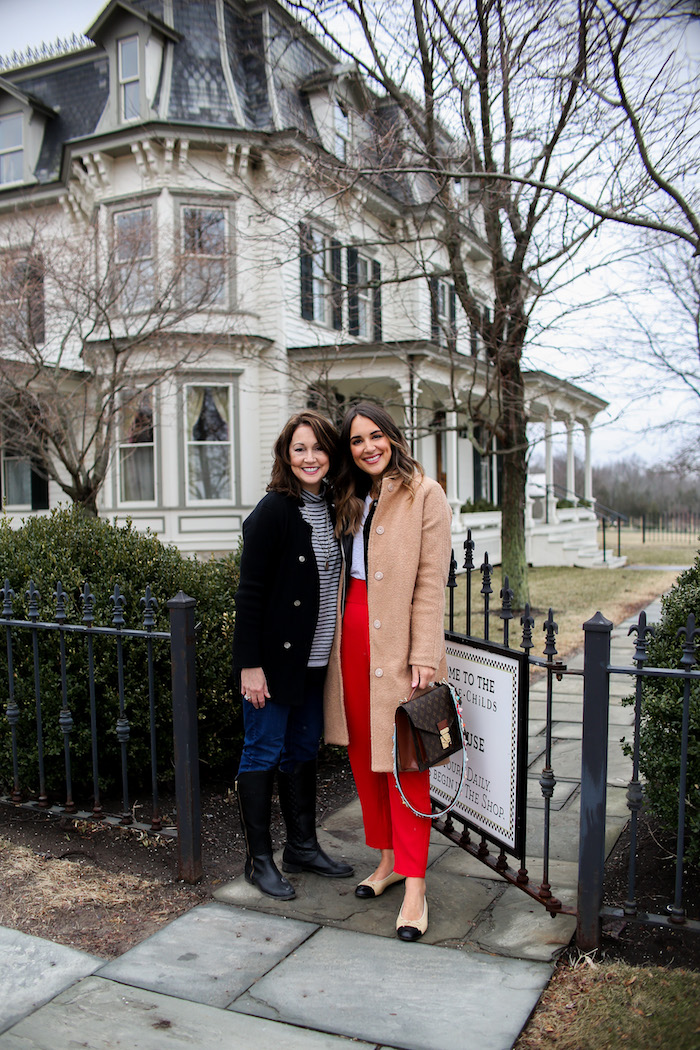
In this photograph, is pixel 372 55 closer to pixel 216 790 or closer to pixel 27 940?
pixel 216 790

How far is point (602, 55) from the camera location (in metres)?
5.64

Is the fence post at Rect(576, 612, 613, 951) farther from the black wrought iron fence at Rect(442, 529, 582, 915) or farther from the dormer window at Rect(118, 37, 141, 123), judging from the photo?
the dormer window at Rect(118, 37, 141, 123)

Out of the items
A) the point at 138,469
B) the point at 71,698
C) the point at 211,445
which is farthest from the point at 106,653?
the point at 138,469

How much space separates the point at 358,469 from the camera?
132 inches

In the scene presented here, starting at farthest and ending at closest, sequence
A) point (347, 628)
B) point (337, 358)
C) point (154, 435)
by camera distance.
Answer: point (154, 435)
point (337, 358)
point (347, 628)

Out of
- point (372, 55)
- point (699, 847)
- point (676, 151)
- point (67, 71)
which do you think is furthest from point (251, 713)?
point (67, 71)

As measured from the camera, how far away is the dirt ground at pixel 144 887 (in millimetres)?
2748

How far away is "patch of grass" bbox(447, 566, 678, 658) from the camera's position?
921cm

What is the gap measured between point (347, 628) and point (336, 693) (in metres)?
0.30

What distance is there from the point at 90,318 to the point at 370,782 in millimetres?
9614

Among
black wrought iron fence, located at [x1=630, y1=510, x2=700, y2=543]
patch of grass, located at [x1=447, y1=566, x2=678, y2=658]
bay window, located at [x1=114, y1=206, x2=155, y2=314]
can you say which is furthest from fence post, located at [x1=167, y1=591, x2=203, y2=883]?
black wrought iron fence, located at [x1=630, y1=510, x2=700, y2=543]

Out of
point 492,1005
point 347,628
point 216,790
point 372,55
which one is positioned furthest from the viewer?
point 372,55

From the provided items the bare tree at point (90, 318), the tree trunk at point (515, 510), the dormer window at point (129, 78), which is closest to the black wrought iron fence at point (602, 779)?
the tree trunk at point (515, 510)

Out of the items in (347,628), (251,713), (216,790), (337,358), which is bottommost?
(216,790)
